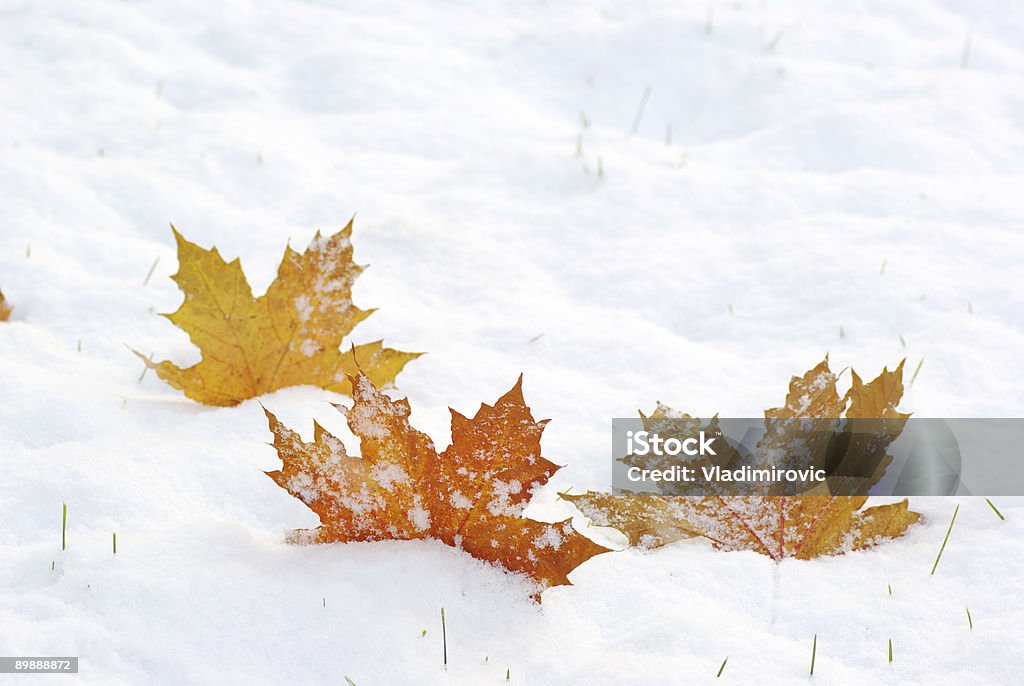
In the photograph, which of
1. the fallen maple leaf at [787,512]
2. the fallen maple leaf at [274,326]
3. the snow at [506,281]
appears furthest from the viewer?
the fallen maple leaf at [274,326]

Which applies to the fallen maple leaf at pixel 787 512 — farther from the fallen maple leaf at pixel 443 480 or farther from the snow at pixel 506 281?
the fallen maple leaf at pixel 443 480

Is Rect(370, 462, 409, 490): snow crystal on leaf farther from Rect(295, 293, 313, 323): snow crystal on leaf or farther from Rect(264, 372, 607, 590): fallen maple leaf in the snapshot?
Rect(295, 293, 313, 323): snow crystal on leaf

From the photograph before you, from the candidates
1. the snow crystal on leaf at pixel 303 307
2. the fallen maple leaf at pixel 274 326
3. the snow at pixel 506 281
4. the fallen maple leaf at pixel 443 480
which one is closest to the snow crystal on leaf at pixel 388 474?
the fallen maple leaf at pixel 443 480

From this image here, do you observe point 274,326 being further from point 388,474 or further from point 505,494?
point 505,494

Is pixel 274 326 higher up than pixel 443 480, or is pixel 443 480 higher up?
pixel 274 326

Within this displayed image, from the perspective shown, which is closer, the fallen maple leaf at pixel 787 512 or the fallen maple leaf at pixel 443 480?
the fallen maple leaf at pixel 443 480

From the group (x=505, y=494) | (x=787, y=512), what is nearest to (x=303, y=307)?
(x=505, y=494)

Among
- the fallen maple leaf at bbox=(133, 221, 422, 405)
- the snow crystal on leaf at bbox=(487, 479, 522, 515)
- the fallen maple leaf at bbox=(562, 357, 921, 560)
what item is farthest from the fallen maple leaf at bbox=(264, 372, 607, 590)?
the fallen maple leaf at bbox=(133, 221, 422, 405)
